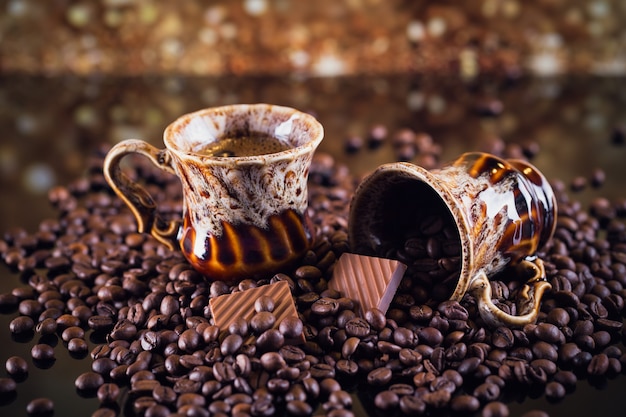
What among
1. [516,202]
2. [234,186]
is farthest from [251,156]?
[516,202]

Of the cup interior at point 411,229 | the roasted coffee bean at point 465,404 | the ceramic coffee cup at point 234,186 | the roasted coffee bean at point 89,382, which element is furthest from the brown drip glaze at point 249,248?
the roasted coffee bean at point 465,404

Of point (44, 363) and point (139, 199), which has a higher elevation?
point (139, 199)

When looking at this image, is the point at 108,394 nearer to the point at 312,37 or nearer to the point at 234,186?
the point at 234,186

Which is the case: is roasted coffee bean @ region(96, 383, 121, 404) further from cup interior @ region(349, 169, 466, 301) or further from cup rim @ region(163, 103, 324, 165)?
cup interior @ region(349, 169, 466, 301)

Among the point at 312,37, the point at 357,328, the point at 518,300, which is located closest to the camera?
the point at 357,328

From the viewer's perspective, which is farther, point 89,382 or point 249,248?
point 249,248
